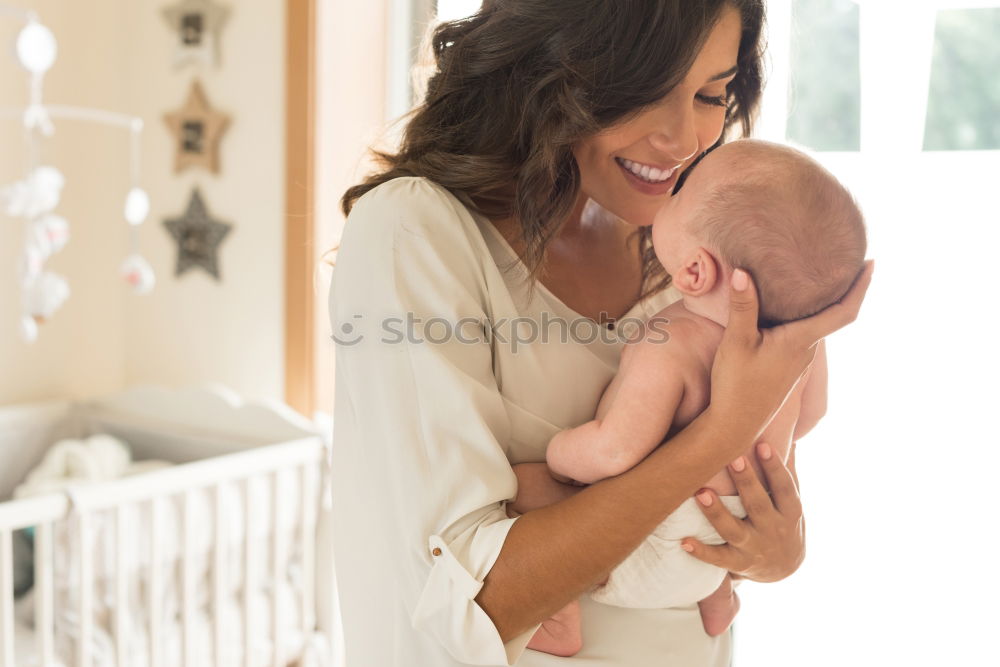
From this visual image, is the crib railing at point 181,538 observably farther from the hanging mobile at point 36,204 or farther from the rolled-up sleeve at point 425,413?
the rolled-up sleeve at point 425,413

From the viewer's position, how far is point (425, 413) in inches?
36.5

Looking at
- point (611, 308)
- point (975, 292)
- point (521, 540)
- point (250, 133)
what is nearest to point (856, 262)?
point (611, 308)

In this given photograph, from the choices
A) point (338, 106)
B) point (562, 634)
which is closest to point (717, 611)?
point (562, 634)

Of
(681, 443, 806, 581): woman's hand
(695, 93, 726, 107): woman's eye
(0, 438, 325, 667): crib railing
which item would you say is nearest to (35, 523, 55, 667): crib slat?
(0, 438, 325, 667): crib railing

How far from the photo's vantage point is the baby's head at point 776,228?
100cm

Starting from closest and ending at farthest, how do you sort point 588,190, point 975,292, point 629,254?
point 588,190 → point 629,254 → point 975,292

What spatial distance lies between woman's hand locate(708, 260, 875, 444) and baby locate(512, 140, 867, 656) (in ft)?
0.11

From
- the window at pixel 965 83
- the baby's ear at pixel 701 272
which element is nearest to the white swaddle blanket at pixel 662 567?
the baby's ear at pixel 701 272

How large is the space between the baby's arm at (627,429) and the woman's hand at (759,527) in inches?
4.7

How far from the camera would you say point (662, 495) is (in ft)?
3.09

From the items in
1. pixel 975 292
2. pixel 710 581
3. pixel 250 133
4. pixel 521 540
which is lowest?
pixel 710 581

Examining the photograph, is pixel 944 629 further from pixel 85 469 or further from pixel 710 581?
pixel 85 469

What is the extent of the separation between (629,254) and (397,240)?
0.51 m

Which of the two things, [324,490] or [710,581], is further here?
[324,490]
